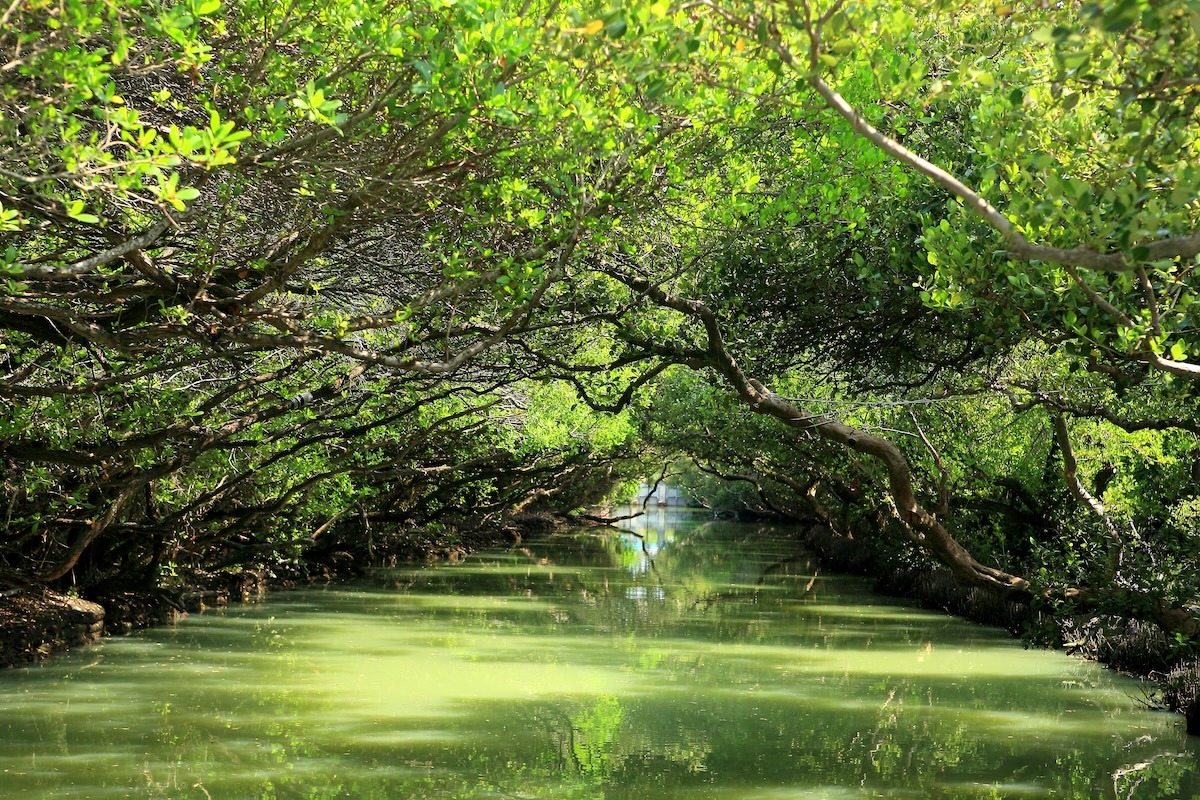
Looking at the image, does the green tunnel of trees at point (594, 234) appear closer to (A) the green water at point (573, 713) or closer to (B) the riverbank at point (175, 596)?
(B) the riverbank at point (175, 596)

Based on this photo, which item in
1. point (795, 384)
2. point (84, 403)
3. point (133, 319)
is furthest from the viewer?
point (795, 384)

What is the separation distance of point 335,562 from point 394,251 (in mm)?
16806

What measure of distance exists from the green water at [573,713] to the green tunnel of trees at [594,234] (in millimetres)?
1412

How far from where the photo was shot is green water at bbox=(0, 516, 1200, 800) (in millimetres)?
8805

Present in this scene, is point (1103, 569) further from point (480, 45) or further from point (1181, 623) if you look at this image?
point (480, 45)

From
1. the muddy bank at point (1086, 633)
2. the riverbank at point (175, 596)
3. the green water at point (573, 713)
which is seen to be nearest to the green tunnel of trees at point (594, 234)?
the riverbank at point (175, 596)

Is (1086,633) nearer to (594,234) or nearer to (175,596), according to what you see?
(594,234)

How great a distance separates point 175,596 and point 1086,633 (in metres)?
12.4

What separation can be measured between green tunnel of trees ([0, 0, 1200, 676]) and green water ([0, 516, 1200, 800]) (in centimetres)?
141

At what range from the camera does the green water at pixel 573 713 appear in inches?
347

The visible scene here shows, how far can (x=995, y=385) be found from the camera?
12203mm

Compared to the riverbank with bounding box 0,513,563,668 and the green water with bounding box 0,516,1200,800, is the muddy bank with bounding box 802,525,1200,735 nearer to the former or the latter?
the green water with bounding box 0,516,1200,800

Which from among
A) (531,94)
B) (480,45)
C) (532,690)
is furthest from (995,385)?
(480,45)

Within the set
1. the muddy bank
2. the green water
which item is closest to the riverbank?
the green water
